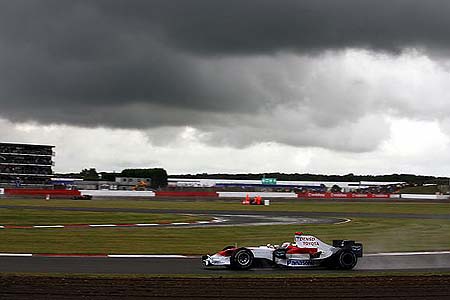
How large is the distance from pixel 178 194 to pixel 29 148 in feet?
217

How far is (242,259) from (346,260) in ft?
9.86

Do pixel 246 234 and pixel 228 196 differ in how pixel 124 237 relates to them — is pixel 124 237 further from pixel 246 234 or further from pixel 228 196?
pixel 228 196

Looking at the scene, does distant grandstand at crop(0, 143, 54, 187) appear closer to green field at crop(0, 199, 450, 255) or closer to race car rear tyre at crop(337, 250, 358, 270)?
green field at crop(0, 199, 450, 255)

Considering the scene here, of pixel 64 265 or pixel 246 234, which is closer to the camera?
pixel 64 265

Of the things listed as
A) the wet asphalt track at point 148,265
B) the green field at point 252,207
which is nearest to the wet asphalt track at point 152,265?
the wet asphalt track at point 148,265

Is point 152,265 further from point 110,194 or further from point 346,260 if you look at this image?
point 110,194

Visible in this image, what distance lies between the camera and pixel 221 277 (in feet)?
51.4

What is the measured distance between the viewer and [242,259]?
1742cm

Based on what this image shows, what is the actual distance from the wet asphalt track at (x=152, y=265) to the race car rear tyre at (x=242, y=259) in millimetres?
224

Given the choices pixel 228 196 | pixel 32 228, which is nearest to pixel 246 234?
pixel 32 228

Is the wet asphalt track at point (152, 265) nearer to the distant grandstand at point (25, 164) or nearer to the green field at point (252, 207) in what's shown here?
the green field at point (252, 207)

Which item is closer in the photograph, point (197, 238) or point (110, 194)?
point (197, 238)

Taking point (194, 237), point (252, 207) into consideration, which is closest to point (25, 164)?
point (252, 207)

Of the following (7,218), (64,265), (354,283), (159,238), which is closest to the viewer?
(354,283)
